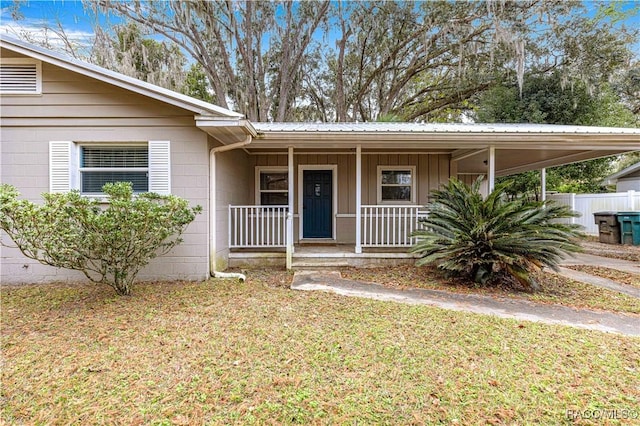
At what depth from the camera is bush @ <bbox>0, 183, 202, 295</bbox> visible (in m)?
3.89

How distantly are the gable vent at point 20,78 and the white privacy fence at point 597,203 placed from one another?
14.6m

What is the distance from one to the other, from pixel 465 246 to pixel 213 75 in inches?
518

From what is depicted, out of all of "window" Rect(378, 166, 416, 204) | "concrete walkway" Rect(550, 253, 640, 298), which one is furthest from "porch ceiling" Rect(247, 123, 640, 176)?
"concrete walkway" Rect(550, 253, 640, 298)

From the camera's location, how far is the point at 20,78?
515 cm

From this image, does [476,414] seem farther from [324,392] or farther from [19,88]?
[19,88]

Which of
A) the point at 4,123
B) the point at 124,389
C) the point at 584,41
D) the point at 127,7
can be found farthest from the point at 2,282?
the point at 584,41

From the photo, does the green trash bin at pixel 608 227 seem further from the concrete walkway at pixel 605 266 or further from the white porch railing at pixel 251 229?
the white porch railing at pixel 251 229

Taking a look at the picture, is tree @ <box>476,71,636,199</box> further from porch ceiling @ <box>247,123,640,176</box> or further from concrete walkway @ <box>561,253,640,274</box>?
porch ceiling @ <box>247,123,640,176</box>

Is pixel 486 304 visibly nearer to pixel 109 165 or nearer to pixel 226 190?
pixel 226 190

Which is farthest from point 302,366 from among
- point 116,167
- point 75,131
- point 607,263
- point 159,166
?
point 607,263

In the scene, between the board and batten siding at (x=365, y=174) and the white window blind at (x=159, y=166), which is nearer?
the white window blind at (x=159, y=166)

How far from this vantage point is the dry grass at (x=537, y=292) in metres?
4.30

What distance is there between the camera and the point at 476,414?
6.77 ft

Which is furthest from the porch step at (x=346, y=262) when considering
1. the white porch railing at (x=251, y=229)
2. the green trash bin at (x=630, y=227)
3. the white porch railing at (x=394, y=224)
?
the green trash bin at (x=630, y=227)
